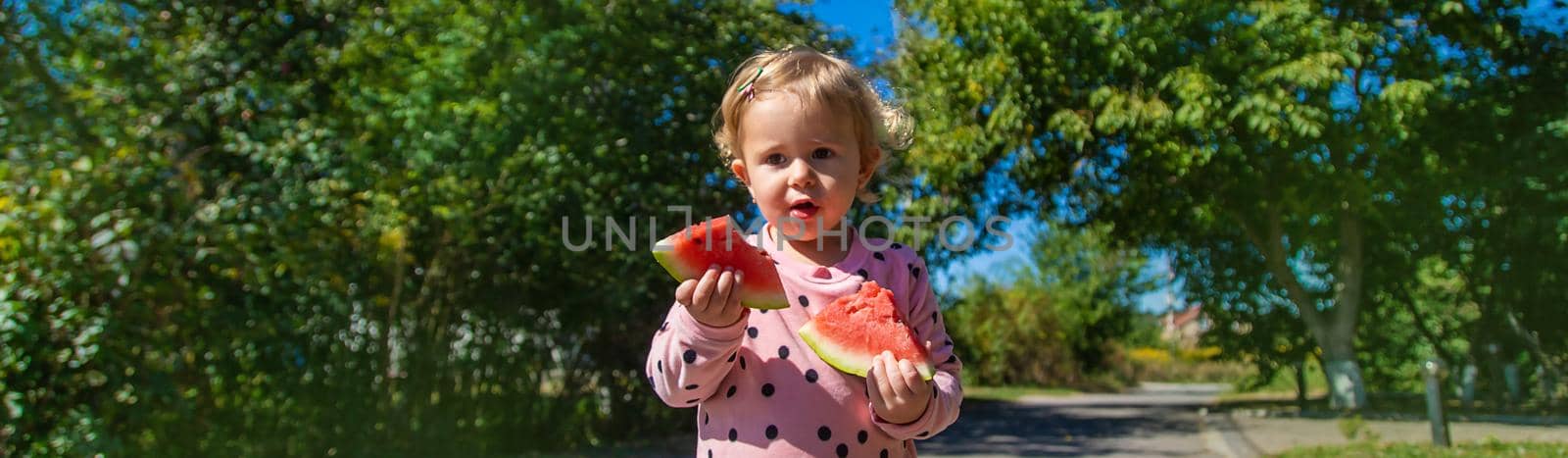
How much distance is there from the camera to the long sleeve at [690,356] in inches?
63.2

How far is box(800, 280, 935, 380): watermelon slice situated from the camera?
5.16ft

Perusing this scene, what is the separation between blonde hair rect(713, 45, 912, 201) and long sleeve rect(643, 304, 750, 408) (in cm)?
39

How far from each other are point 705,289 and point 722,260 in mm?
64

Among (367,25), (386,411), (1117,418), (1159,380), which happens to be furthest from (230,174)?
(1159,380)

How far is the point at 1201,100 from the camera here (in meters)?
8.12

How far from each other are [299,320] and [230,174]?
892 mm

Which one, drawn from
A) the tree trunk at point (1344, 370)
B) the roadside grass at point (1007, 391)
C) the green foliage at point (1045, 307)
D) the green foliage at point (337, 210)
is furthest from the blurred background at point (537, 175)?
the green foliage at point (1045, 307)

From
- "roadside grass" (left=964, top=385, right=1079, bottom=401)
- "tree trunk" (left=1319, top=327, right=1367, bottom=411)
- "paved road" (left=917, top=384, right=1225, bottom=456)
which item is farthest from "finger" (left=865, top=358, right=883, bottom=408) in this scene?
"roadside grass" (left=964, top=385, right=1079, bottom=401)

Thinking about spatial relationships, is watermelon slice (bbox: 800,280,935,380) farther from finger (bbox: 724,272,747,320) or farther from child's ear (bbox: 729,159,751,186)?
child's ear (bbox: 729,159,751,186)

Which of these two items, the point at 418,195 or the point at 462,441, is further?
the point at 462,441

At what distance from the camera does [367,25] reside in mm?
6852

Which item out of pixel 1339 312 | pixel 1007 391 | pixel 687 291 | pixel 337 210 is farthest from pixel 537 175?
pixel 1007 391

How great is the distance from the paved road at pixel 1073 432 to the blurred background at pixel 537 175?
1.83 meters

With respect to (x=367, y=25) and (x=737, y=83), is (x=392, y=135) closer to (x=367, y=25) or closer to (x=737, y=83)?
(x=367, y=25)
